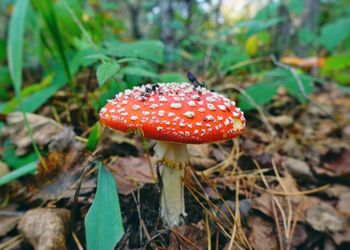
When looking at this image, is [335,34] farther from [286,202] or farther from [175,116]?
[175,116]

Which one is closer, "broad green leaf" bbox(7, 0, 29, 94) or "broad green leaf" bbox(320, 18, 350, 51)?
"broad green leaf" bbox(7, 0, 29, 94)

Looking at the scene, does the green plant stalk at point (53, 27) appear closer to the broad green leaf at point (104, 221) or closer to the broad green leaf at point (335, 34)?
the broad green leaf at point (104, 221)

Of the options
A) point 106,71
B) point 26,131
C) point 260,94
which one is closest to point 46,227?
point 106,71

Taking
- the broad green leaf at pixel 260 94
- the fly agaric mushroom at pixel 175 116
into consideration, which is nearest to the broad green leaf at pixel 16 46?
the fly agaric mushroom at pixel 175 116

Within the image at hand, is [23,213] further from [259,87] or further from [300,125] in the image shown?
[300,125]

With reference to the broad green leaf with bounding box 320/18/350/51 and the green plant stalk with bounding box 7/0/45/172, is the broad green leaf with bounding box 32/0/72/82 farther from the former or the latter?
the broad green leaf with bounding box 320/18/350/51

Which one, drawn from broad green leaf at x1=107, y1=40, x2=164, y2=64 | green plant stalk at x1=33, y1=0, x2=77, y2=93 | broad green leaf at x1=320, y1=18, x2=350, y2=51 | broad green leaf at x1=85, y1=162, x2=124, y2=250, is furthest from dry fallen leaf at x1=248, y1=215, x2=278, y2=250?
broad green leaf at x1=320, y1=18, x2=350, y2=51
